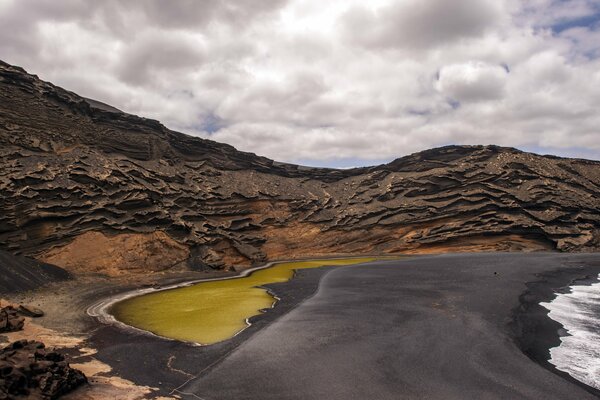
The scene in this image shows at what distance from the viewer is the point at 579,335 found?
664 inches

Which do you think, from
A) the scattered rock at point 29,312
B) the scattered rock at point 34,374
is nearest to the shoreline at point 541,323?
the scattered rock at point 34,374

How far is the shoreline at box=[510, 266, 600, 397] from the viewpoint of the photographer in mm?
14100

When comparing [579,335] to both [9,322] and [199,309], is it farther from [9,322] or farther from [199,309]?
[9,322]

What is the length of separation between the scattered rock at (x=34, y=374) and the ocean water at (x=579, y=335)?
1511cm

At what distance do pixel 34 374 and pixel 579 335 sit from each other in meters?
19.8

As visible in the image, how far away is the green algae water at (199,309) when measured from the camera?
17766 millimetres

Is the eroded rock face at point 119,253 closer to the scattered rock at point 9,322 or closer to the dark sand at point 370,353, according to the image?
the scattered rock at point 9,322

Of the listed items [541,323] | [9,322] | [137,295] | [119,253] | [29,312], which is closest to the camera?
[9,322]

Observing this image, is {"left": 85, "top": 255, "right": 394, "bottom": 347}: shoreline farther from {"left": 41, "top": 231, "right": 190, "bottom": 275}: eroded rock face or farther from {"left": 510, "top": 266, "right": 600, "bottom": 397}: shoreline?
{"left": 510, "top": 266, "right": 600, "bottom": 397}: shoreline

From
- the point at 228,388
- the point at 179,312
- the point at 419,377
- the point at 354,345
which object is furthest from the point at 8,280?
the point at 419,377

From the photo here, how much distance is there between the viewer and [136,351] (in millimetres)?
15117

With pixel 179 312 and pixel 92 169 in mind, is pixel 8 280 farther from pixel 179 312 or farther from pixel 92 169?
pixel 92 169

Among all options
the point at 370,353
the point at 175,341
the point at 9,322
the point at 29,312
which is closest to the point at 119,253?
the point at 29,312

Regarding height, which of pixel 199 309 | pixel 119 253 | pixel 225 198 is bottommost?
pixel 199 309
